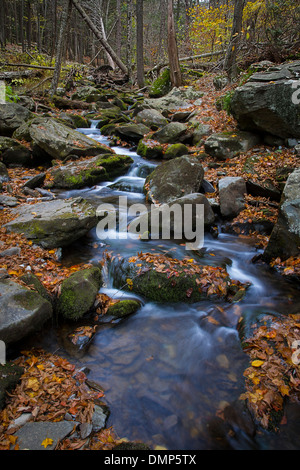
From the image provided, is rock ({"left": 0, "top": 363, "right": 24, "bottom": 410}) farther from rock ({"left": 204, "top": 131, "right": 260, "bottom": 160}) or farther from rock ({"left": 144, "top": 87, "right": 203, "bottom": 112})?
rock ({"left": 144, "top": 87, "right": 203, "bottom": 112})

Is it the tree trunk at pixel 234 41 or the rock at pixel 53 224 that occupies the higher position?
the tree trunk at pixel 234 41

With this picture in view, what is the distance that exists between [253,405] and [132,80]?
84.4 feet

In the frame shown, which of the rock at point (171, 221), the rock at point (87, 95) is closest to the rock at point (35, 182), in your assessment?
the rock at point (171, 221)

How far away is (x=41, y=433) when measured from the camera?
258cm

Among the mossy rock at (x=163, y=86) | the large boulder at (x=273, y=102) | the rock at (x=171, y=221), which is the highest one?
the mossy rock at (x=163, y=86)

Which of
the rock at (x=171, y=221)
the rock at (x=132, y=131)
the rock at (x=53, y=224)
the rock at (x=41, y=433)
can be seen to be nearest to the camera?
the rock at (x=41, y=433)

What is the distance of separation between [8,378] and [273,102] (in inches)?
363

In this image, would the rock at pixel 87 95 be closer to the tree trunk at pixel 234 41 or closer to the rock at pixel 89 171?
the tree trunk at pixel 234 41

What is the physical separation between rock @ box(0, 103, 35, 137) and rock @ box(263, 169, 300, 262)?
10.8 metres

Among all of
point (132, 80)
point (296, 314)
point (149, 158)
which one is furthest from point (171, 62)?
point (296, 314)

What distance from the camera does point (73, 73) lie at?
67.6ft

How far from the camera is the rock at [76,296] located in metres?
4.24

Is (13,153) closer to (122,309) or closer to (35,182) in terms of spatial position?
(35,182)

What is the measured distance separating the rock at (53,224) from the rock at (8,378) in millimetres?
2848
